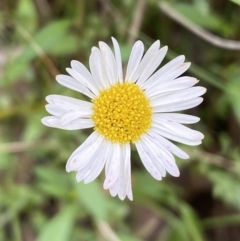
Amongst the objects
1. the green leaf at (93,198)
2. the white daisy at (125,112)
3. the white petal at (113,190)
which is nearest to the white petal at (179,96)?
the white daisy at (125,112)

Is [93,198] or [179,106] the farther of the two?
[93,198]

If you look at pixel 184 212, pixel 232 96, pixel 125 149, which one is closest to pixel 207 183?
pixel 184 212

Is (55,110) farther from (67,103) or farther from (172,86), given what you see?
(172,86)

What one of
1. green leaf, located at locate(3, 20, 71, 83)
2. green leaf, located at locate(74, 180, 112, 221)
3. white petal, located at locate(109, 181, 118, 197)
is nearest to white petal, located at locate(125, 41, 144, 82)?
white petal, located at locate(109, 181, 118, 197)

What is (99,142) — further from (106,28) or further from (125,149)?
(106,28)

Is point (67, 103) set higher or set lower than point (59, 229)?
higher

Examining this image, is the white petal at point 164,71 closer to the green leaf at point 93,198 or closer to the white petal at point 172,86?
the white petal at point 172,86

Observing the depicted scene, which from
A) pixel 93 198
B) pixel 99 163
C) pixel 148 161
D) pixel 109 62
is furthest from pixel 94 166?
pixel 93 198
